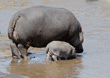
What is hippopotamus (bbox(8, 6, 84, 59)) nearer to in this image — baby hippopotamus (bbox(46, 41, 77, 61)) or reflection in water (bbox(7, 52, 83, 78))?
baby hippopotamus (bbox(46, 41, 77, 61))

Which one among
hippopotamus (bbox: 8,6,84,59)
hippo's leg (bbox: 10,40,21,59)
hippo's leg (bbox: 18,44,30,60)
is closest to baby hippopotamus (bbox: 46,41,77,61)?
hippopotamus (bbox: 8,6,84,59)

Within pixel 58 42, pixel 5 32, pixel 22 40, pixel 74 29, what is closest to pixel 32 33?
pixel 22 40

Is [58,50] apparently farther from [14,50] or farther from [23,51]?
[14,50]

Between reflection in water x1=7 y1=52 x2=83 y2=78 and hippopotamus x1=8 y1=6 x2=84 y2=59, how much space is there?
502 mm

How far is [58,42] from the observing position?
645 centimetres

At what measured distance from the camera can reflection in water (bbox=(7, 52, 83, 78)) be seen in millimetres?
5223

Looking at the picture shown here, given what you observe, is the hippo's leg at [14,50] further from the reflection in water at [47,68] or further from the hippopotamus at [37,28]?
the reflection in water at [47,68]

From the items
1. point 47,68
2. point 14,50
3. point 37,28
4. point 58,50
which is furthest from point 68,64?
point 14,50

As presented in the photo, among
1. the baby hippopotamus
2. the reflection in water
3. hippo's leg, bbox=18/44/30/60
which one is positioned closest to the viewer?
the reflection in water

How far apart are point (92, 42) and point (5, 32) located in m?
3.93

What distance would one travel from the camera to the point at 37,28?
6402 millimetres

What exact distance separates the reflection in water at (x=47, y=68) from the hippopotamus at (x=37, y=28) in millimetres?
502

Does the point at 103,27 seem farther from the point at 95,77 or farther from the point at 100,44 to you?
the point at 95,77

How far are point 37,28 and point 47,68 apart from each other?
1212 millimetres
